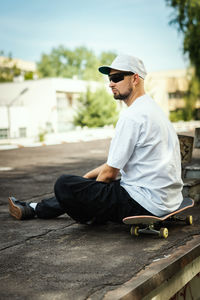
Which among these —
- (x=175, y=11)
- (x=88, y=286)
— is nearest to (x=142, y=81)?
(x=88, y=286)

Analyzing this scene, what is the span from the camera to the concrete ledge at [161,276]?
2.69 metres

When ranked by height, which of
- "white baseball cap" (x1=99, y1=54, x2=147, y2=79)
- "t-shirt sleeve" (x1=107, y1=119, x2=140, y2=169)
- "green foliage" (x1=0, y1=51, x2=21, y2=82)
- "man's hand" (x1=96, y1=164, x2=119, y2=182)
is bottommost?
"man's hand" (x1=96, y1=164, x2=119, y2=182)

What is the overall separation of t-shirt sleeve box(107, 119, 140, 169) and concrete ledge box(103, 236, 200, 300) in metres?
0.95

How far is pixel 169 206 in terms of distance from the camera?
3.86m

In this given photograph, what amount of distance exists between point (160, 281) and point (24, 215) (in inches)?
92.8

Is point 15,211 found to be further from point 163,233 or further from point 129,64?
point 129,64

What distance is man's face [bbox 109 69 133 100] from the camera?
3.86 meters

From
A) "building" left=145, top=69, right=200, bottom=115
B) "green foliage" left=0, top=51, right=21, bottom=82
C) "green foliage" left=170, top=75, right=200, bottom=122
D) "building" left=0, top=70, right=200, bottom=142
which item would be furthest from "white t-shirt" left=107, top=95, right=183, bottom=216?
"green foliage" left=0, top=51, right=21, bottom=82

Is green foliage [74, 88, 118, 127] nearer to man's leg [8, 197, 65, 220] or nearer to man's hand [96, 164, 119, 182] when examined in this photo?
man's leg [8, 197, 65, 220]

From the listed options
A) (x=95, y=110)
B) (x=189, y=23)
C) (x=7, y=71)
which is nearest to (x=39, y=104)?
(x=95, y=110)

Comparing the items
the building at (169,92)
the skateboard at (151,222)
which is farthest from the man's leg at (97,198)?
the building at (169,92)

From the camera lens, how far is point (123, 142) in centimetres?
369

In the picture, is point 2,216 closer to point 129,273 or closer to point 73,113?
point 129,273

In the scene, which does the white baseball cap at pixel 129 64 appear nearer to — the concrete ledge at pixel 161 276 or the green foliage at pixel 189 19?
the concrete ledge at pixel 161 276
